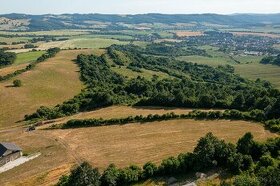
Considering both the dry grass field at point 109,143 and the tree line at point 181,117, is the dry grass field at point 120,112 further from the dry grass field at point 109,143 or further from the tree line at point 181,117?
the dry grass field at point 109,143

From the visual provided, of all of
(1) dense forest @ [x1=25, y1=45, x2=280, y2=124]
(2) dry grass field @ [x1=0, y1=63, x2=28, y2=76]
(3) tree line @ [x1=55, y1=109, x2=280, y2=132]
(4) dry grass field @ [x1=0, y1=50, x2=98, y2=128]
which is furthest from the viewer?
(2) dry grass field @ [x1=0, y1=63, x2=28, y2=76]

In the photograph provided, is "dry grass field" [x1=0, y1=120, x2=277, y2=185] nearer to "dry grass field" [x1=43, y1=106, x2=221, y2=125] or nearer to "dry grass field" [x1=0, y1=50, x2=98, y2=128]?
"dry grass field" [x1=43, y1=106, x2=221, y2=125]

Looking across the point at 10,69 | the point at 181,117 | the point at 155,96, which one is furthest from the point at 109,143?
the point at 10,69

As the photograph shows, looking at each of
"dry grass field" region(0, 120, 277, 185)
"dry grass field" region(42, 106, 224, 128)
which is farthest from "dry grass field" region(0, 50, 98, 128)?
"dry grass field" region(0, 120, 277, 185)

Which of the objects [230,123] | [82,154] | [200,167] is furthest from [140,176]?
[230,123]

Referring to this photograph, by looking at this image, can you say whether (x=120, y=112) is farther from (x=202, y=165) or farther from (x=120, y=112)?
(x=202, y=165)

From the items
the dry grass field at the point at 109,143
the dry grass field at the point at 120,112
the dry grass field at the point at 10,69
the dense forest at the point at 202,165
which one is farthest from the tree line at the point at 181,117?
the dry grass field at the point at 10,69
